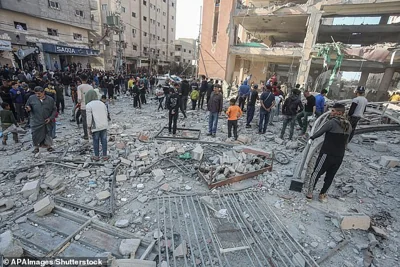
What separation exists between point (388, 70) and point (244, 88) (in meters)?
15.8

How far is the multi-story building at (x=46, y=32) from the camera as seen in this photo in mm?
15892

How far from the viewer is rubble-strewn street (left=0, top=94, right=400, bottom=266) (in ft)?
9.25

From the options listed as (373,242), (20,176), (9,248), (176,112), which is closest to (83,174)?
(20,176)

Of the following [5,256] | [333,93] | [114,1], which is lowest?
[5,256]

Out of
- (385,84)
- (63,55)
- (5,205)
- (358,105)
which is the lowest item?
(5,205)

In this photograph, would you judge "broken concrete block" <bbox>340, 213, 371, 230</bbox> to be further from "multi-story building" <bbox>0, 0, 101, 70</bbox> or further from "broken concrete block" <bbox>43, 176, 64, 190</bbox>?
"multi-story building" <bbox>0, 0, 101, 70</bbox>

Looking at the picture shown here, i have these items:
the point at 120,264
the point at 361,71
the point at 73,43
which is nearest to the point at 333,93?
the point at 361,71

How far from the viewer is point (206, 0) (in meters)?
17.6

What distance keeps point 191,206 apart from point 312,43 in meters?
16.6

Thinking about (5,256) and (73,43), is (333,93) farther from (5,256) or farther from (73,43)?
(73,43)

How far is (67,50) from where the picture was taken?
66.5 feet

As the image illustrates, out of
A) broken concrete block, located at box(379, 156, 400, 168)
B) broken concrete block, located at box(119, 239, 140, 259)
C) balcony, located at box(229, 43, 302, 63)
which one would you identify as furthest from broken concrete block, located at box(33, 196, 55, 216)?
balcony, located at box(229, 43, 302, 63)

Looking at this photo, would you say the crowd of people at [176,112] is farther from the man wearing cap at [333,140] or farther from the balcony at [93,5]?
the balcony at [93,5]

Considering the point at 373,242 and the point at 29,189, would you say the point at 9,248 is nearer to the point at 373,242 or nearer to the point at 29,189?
the point at 29,189
